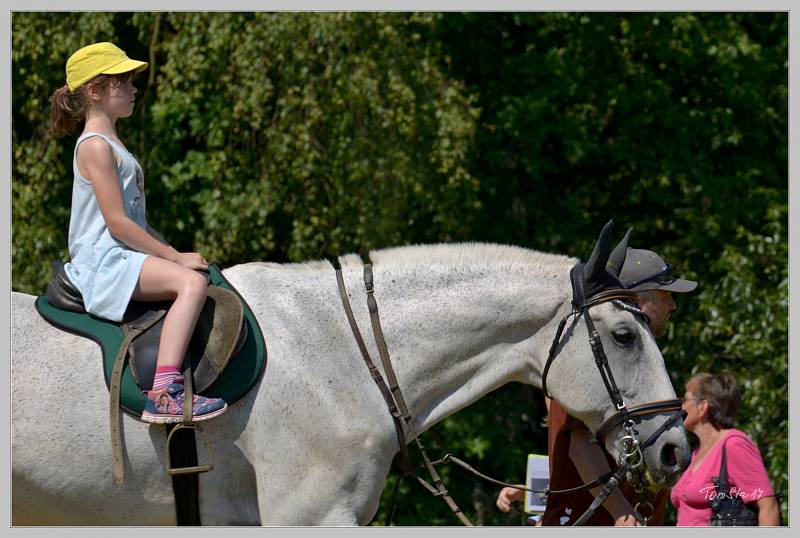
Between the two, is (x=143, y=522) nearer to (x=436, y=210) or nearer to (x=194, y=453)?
(x=194, y=453)

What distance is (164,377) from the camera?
3.56 meters

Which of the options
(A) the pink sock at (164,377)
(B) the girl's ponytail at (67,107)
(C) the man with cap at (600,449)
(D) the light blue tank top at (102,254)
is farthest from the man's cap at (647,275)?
(B) the girl's ponytail at (67,107)

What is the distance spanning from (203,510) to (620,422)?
1598 millimetres

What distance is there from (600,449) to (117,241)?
85.9 inches

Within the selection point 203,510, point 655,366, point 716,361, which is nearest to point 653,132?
point 716,361

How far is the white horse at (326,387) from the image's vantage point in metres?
3.62

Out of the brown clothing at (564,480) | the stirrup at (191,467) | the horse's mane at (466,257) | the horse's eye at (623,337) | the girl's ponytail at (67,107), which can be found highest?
the girl's ponytail at (67,107)

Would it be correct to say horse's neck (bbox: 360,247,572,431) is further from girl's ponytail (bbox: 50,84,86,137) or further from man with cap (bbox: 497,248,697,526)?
girl's ponytail (bbox: 50,84,86,137)

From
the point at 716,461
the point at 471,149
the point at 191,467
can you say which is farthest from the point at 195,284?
the point at 471,149

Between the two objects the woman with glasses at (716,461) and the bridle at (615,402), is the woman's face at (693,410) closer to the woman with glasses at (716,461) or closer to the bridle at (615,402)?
the woman with glasses at (716,461)

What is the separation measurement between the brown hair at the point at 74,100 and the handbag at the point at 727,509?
11.1 ft

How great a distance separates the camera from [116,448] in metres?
3.59

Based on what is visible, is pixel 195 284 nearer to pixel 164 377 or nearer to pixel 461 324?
pixel 164 377

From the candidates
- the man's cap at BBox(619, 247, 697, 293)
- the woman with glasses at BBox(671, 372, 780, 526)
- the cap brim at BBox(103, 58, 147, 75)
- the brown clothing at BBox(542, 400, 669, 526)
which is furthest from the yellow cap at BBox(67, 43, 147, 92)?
the woman with glasses at BBox(671, 372, 780, 526)
